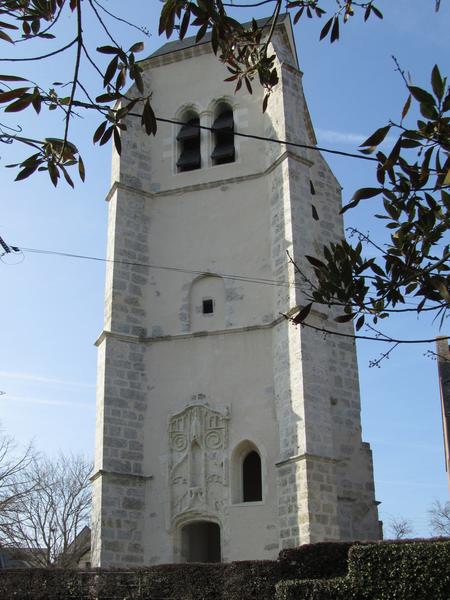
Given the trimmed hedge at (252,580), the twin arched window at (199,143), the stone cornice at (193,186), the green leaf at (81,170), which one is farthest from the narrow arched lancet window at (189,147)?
the green leaf at (81,170)

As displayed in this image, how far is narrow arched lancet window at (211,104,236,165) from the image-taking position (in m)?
19.6

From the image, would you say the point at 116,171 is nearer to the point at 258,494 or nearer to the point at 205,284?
the point at 205,284

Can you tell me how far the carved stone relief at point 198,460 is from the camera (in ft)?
53.8

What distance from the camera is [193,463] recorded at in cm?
1681

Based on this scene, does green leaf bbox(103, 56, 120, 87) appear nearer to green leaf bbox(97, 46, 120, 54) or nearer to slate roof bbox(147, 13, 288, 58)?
green leaf bbox(97, 46, 120, 54)

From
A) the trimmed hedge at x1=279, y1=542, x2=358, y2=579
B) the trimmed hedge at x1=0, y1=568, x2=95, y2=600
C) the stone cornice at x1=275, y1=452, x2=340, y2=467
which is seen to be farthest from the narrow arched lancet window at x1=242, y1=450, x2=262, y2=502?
the trimmed hedge at x1=0, y1=568, x2=95, y2=600

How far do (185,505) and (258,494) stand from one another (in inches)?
58.7

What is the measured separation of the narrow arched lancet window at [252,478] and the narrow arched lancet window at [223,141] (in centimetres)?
711

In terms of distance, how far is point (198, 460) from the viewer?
16.8 metres

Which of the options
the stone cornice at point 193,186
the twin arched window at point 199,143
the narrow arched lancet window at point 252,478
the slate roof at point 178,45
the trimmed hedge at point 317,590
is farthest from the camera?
the slate roof at point 178,45

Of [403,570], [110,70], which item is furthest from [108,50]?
[403,570]

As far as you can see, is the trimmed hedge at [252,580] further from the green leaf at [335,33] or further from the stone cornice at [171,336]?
the green leaf at [335,33]

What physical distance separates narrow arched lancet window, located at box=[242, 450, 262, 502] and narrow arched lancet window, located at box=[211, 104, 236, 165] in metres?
7.11

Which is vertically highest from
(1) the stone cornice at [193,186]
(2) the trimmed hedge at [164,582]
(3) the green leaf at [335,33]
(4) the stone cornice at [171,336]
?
(1) the stone cornice at [193,186]
